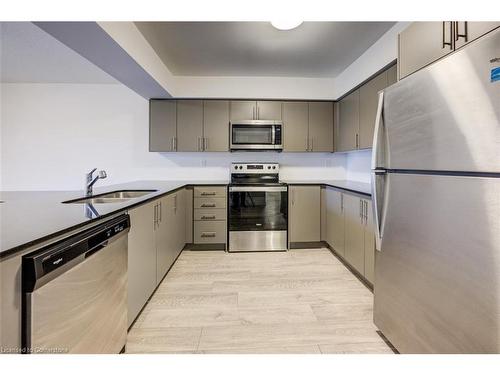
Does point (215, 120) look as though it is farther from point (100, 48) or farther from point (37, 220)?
point (37, 220)

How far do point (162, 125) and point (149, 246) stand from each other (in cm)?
219

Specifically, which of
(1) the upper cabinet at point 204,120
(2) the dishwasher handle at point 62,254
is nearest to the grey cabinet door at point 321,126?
(1) the upper cabinet at point 204,120

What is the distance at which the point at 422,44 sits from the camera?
144 centimetres

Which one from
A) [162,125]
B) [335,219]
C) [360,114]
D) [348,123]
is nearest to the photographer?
[360,114]

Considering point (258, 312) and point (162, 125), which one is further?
point (162, 125)

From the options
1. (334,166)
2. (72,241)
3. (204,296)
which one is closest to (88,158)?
(204,296)

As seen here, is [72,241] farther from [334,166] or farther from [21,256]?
[334,166]

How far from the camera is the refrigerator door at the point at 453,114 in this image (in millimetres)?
957

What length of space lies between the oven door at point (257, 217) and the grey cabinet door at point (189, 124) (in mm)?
902

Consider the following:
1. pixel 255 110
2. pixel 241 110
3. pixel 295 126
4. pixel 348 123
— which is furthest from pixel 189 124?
pixel 348 123

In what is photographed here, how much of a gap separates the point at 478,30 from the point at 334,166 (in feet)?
10.3

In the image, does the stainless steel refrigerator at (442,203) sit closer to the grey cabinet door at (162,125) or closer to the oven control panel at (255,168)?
the oven control panel at (255,168)

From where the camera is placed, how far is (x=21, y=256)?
781 millimetres

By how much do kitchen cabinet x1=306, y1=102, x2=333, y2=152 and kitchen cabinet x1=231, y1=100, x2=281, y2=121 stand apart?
0.52 m
